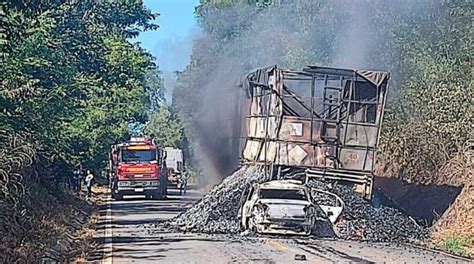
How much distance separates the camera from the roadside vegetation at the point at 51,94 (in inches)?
692

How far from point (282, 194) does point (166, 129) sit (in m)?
69.3

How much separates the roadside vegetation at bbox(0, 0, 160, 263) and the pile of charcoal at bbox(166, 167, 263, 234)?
3.44 metres

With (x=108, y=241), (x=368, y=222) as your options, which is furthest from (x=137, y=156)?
(x=108, y=241)

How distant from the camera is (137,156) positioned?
41.1 metres

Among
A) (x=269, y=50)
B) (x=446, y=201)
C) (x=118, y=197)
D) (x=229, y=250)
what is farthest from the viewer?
(x=269, y=50)

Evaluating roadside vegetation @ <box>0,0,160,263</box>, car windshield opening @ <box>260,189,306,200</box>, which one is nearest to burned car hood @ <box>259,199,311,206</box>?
car windshield opening @ <box>260,189,306,200</box>

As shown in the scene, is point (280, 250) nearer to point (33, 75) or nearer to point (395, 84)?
point (33, 75)

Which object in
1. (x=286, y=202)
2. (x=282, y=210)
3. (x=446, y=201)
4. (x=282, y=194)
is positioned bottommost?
(x=446, y=201)

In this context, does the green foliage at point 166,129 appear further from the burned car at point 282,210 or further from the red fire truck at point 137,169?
the burned car at point 282,210

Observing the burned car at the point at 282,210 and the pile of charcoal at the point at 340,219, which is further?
the pile of charcoal at the point at 340,219

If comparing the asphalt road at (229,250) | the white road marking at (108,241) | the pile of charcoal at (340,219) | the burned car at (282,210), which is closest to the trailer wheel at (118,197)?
the white road marking at (108,241)

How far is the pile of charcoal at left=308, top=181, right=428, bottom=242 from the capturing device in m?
23.1

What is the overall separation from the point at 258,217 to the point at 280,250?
3.72 metres

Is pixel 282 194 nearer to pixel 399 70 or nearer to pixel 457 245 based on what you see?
pixel 457 245
